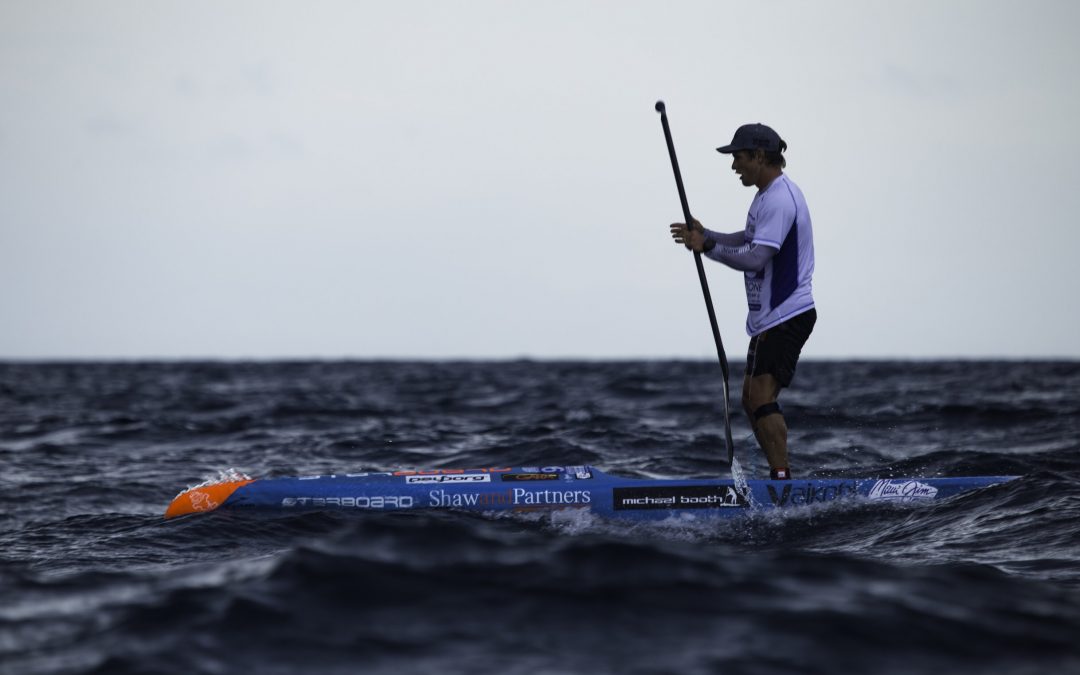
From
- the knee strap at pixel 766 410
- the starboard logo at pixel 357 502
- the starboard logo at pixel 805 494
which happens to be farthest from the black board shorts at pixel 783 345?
the starboard logo at pixel 357 502

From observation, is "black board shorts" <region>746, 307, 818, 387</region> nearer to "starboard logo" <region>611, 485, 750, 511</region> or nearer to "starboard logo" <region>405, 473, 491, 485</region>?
"starboard logo" <region>611, 485, 750, 511</region>

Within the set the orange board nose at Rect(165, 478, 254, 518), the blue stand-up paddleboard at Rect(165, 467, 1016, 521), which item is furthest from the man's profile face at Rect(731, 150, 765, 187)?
the orange board nose at Rect(165, 478, 254, 518)

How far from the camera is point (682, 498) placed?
641cm

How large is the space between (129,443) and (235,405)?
8.20m

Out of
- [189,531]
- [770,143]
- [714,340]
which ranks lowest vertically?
[189,531]

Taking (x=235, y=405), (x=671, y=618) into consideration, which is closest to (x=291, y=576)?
(x=671, y=618)

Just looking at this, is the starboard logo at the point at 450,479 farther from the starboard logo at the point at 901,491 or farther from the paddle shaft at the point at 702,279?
the starboard logo at the point at 901,491

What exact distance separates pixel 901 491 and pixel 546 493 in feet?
7.86

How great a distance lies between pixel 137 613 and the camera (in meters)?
3.93

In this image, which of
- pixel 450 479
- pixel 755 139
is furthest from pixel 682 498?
pixel 755 139

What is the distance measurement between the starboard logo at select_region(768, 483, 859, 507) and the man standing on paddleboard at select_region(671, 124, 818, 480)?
190 millimetres

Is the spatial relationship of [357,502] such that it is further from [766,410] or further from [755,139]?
[755,139]

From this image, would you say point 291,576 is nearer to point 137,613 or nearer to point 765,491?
point 137,613

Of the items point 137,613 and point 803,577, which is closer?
point 137,613
